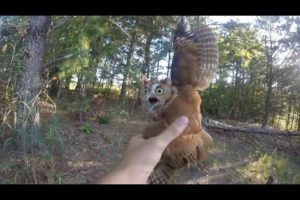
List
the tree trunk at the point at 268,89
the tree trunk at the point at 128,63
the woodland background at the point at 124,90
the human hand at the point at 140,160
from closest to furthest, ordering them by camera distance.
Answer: the human hand at the point at 140,160
the woodland background at the point at 124,90
the tree trunk at the point at 128,63
the tree trunk at the point at 268,89

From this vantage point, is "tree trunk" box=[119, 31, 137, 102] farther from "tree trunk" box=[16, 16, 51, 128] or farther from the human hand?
the human hand

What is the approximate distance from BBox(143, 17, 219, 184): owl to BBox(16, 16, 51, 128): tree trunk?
58.7 inches

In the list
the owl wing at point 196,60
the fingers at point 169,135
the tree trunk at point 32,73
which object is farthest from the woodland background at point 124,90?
the fingers at point 169,135

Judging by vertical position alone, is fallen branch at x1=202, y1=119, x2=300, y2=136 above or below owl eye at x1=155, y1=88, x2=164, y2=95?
below

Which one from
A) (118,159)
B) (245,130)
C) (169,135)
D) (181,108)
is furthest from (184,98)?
(245,130)

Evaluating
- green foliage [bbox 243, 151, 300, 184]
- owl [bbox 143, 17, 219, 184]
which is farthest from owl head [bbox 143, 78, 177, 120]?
green foliage [bbox 243, 151, 300, 184]

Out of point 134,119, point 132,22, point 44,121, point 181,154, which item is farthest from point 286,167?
point 181,154

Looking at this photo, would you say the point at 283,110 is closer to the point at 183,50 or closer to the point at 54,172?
the point at 54,172

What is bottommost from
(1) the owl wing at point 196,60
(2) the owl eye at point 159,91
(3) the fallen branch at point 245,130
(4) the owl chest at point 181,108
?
(3) the fallen branch at point 245,130

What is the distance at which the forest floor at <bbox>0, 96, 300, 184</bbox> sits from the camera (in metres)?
2.03

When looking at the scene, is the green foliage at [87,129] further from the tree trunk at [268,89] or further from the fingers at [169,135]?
the fingers at [169,135]

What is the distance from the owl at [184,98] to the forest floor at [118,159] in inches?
51.1

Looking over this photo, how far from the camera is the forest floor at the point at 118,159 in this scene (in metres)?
2.03

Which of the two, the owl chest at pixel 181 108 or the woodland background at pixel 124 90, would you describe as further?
the woodland background at pixel 124 90
